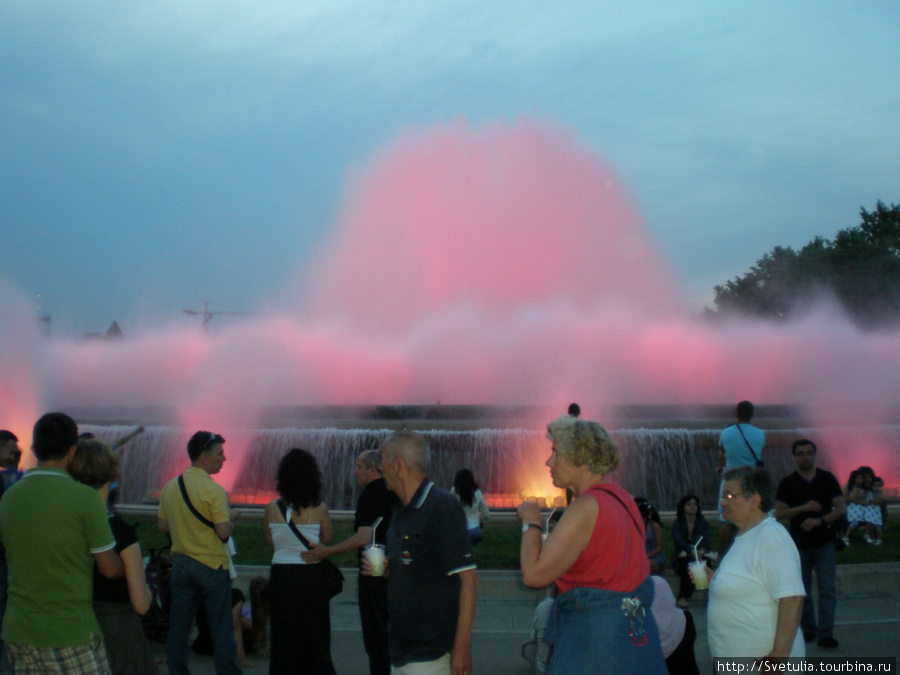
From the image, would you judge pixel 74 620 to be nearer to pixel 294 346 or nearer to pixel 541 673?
pixel 541 673

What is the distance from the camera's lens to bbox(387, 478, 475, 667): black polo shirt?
11.0 feet

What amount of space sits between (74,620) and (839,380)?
21721 millimetres

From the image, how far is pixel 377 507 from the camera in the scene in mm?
4527

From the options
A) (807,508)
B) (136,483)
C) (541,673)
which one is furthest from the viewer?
(136,483)

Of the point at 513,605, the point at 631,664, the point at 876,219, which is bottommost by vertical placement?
the point at 513,605

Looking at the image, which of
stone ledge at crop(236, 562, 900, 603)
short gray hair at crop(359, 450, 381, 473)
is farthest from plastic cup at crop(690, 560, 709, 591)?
stone ledge at crop(236, 562, 900, 603)

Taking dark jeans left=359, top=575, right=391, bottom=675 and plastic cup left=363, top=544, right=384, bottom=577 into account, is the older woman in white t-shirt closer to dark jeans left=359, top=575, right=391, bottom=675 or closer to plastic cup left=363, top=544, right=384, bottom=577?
A: plastic cup left=363, top=544, right=384, bottom=577

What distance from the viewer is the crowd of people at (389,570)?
2777 mm

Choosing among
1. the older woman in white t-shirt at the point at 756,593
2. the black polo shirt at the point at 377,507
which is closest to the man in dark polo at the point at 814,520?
the older woman in white t-shirt at the point at 756,593

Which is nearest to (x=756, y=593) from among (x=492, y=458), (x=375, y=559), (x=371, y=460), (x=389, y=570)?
(x=389, y=570)

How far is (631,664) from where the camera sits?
107 inches

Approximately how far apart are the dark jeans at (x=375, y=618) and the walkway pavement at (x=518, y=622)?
3.94 ft

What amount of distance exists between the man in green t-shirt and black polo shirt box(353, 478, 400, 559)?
155 centimetres

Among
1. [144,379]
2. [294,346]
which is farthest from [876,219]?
[144,379]
